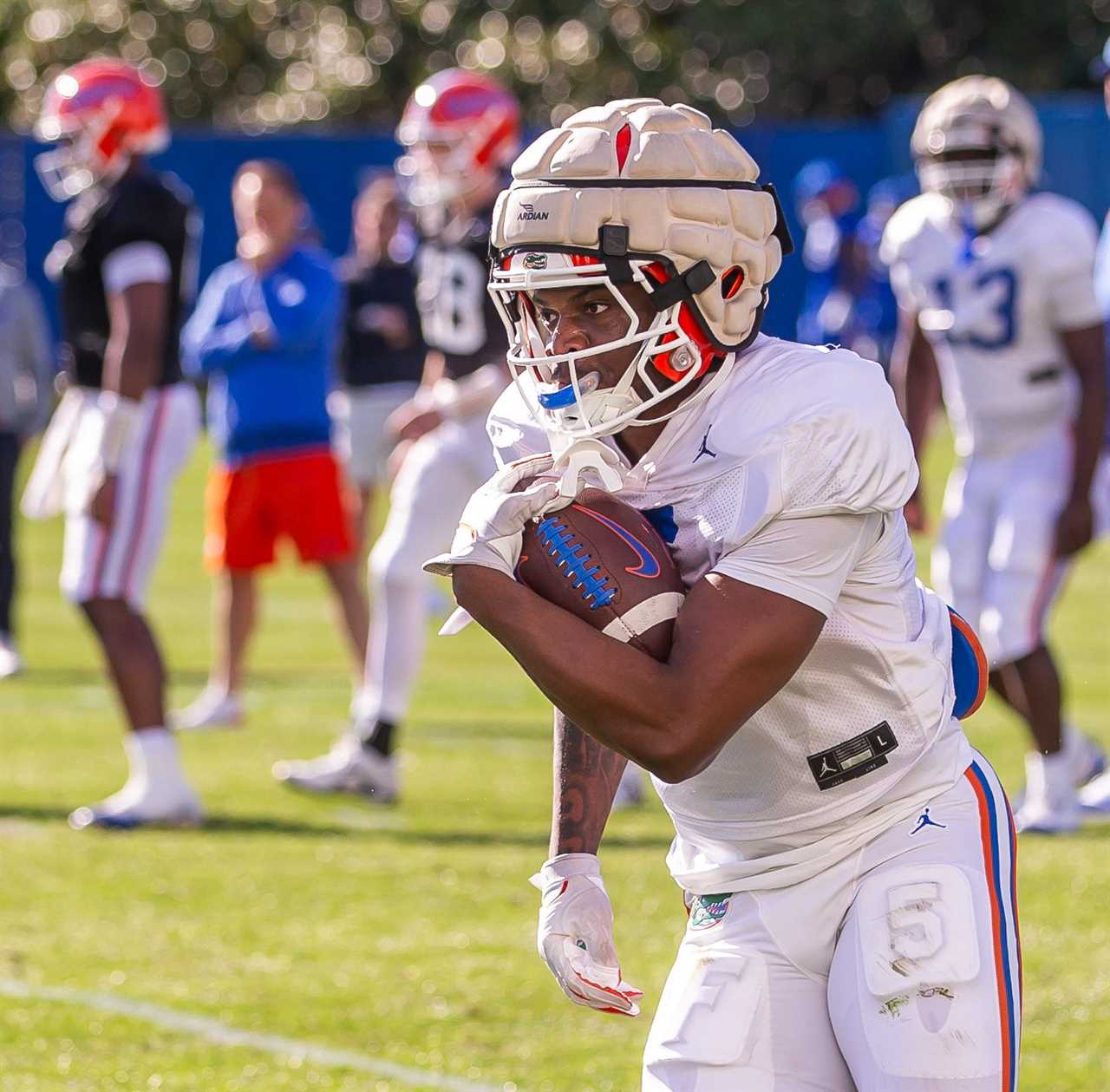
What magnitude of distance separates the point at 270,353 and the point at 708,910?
17.8 ft

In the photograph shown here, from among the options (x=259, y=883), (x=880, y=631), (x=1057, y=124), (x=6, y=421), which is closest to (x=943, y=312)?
(x=259, y=883)

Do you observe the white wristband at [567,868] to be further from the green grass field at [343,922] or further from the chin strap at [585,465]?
the green grass field at [343,922]

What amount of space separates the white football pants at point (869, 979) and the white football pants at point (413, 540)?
3.68 metres

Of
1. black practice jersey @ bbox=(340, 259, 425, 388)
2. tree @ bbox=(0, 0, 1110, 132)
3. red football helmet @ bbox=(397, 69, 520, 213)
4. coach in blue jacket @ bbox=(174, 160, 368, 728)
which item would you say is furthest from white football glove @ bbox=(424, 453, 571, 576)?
tree @ bbox=(0, 0, 1110, 132)

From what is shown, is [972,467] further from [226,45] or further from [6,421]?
[226,45]

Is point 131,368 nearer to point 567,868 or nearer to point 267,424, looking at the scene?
point 267,424

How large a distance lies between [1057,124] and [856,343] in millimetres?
5048

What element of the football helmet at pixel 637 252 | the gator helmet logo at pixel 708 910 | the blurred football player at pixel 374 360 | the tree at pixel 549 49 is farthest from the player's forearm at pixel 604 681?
the tree at pixel 549 49

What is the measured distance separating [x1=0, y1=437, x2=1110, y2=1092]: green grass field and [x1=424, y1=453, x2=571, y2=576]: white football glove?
6.13ft

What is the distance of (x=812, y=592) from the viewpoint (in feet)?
8.04

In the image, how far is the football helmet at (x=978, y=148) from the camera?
589 centimetres

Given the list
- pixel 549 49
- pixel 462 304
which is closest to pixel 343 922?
pixel 462 304

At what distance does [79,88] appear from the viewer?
251 inches

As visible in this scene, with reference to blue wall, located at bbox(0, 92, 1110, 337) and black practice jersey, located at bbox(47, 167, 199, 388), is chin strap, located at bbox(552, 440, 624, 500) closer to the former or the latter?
black practice jersey, located at bbox(47, 167, 199, 388)
